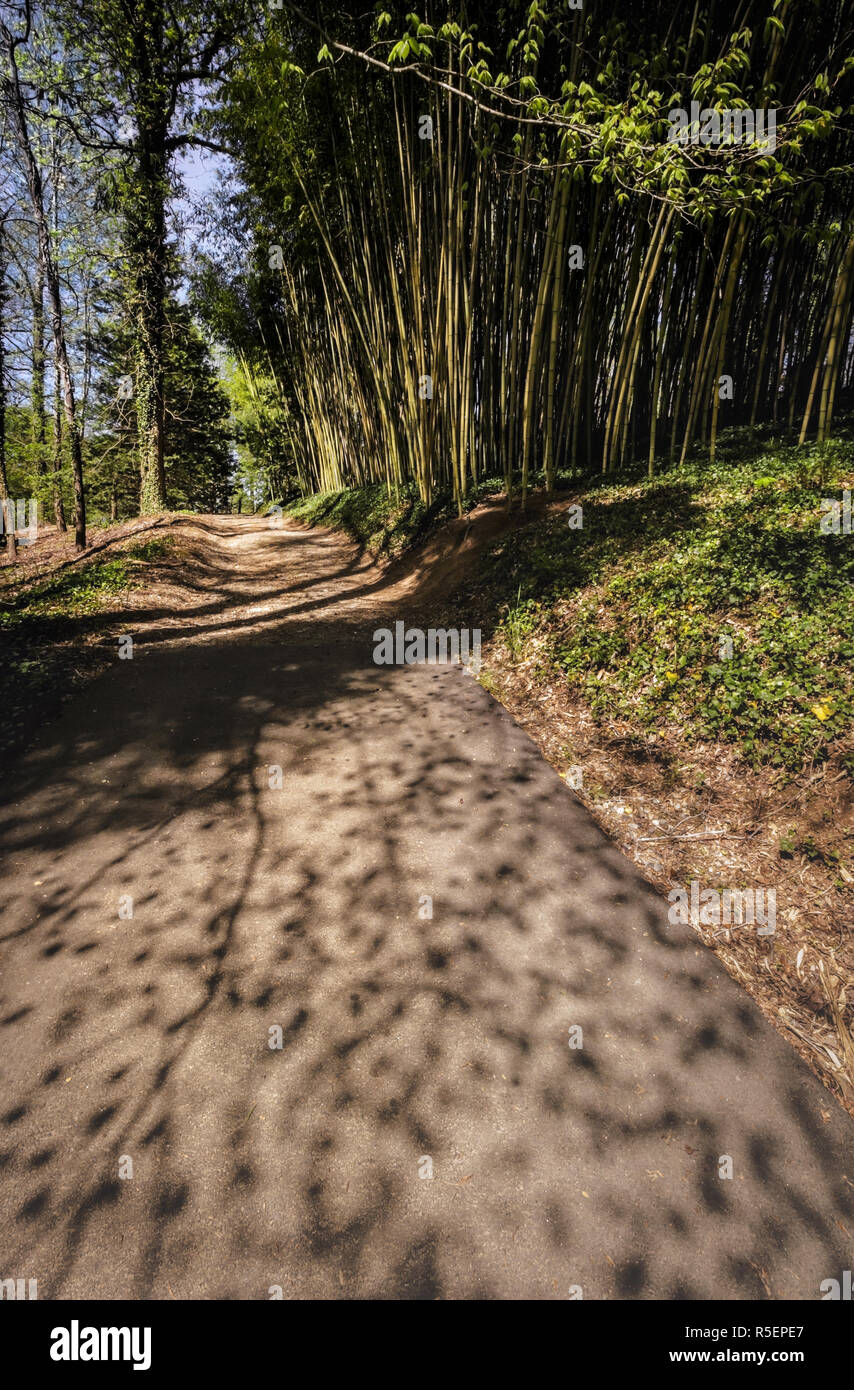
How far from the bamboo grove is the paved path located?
390 cm

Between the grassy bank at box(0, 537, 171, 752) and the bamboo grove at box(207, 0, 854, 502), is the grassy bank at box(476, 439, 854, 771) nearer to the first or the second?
the bamboo grove at box(207, 0, 854, 502)

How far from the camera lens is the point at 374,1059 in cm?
190

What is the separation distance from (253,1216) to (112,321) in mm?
11354

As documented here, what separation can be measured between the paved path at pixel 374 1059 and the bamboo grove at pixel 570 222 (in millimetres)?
3903

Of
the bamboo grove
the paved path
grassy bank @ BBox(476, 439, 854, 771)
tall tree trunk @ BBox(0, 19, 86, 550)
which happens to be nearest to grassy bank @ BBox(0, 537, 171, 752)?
the paved path

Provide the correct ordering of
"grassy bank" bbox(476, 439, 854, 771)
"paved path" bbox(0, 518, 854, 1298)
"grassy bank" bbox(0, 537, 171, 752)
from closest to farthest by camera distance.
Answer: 1. "paved path" bbox(0, 518, 854, 1298)
2. "grassy bank" bbox(476, 439, 854, 771)
3. "grassy bank" bbox(0, 537, 171, 752)

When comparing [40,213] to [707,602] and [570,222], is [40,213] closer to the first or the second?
[570,222]

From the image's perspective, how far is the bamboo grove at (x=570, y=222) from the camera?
4078 mm

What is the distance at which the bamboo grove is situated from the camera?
4.08 m

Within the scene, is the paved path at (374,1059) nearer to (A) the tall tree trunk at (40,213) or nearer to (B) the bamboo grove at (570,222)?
(B) the bamboo grove at (570,222)

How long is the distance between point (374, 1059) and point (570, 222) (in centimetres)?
680

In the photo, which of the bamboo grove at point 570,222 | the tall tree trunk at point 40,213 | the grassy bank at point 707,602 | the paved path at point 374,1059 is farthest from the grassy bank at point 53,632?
the bamboo grove at point 570,222

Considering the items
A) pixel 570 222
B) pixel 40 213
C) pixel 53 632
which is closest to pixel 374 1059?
pixel 53 632
